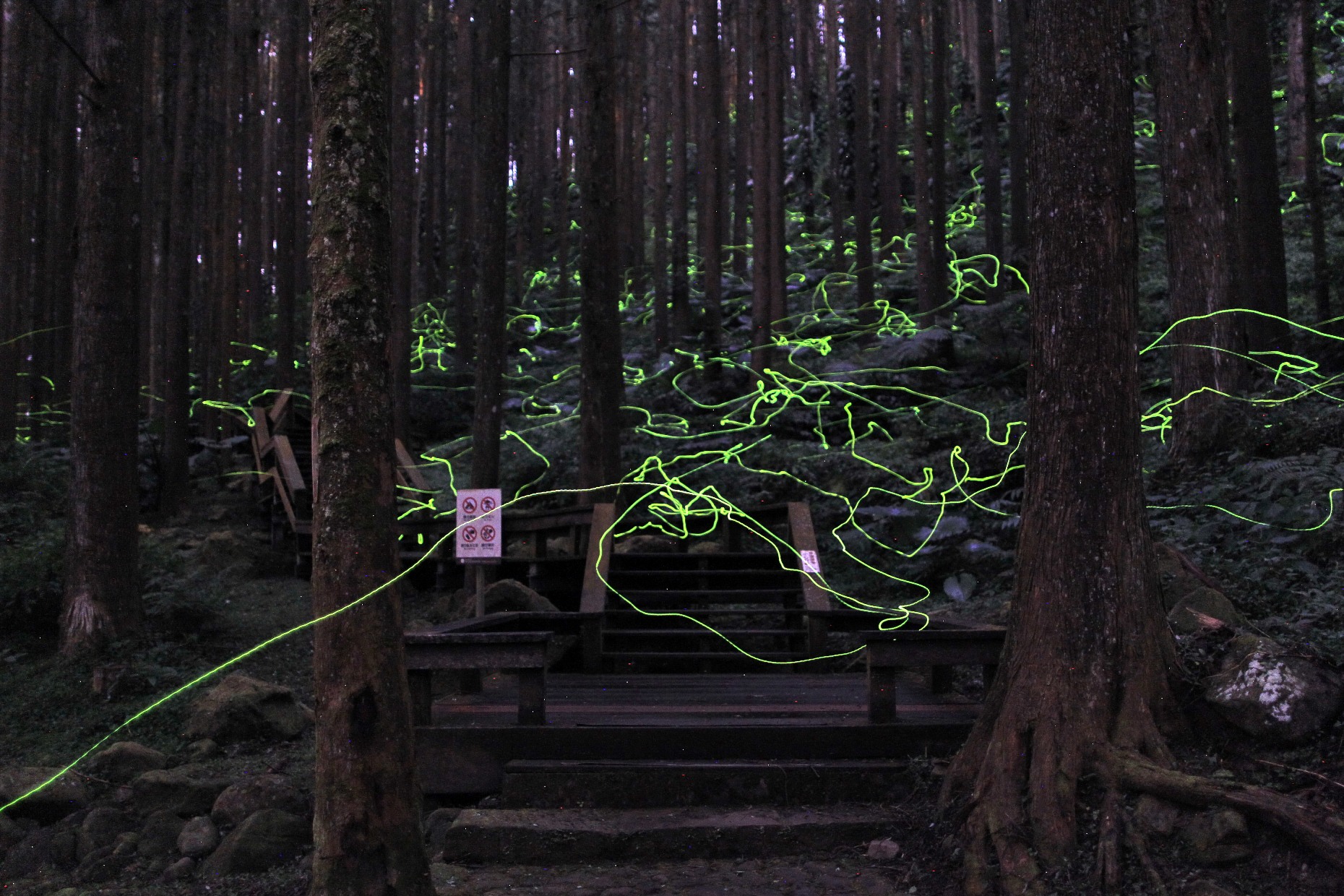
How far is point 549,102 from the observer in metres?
39.6

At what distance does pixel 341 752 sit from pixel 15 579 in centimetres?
743

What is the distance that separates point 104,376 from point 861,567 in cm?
745

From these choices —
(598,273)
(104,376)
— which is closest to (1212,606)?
(598,273)

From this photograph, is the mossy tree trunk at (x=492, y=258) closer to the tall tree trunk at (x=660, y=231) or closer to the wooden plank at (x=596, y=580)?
the wooden plank at (x=596, y=580)

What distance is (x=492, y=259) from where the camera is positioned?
11859mm

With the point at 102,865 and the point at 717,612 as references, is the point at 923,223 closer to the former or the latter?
the point at 717,612

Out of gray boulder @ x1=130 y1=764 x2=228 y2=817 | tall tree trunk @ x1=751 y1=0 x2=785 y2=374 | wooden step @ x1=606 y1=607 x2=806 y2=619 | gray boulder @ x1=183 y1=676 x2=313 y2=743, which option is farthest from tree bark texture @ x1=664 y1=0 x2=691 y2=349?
gray boulder @ x1=130 y1=764 x2=228 y2=817

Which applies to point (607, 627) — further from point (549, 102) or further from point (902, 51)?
point (549, 102)

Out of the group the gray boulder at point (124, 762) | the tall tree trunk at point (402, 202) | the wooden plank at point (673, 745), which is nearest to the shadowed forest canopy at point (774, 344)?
the tall tree trunk at point (402, 202)

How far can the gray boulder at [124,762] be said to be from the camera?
6652 millimetres

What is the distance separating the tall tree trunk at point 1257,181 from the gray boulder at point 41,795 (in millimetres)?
11322

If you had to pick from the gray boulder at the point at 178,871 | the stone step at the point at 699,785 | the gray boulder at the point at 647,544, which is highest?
the gray boulder at the point at 647,544

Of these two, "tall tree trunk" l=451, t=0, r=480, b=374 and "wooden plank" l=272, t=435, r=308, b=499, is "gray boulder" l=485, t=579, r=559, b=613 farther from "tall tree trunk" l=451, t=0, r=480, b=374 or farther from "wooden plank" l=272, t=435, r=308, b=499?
"tall tree trunk" l=451, t=0, r=480, b=374

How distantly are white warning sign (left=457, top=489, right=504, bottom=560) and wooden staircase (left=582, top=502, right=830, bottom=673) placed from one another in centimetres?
109
